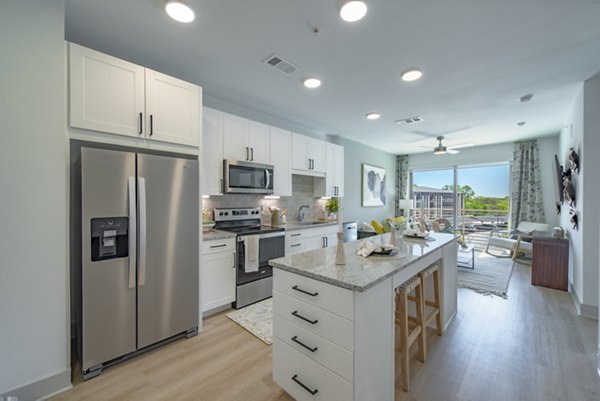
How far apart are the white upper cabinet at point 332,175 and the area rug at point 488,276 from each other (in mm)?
2598

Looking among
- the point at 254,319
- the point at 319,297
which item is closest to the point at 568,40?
the point at 319,297

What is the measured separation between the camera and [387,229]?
20.1 ft

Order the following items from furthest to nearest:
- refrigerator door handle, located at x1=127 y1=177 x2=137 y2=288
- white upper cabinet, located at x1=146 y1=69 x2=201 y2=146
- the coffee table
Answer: the coffee table, white upper cabinet, located at x1=146 y1=69 x2=201 y2=146, refrigerator door handle, located at x1=127 y1=177 x2=137 y2=288

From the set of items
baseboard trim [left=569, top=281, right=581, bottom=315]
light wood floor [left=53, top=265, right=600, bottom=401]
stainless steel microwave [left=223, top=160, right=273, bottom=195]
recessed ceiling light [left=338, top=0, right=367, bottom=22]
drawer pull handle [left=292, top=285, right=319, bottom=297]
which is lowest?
light wood floor [left=53, top=265, right=600, bottom=401]

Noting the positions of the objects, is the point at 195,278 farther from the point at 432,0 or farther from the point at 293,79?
the point at 432,0

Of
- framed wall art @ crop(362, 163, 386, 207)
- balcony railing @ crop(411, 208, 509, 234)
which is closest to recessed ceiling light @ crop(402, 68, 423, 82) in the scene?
framed wall art @ crop(362, 163, 386, 207)

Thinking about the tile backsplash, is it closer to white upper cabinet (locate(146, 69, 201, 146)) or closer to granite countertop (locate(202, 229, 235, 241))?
granite countertop (locate(202, 229, 235, 241))

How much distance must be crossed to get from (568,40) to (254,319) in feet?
12.9

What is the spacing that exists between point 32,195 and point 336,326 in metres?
2.10

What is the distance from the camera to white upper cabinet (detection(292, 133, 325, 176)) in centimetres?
407

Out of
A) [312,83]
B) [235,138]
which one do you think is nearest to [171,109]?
[235,138]

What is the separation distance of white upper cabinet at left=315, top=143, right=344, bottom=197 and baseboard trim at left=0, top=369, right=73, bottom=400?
153 inches

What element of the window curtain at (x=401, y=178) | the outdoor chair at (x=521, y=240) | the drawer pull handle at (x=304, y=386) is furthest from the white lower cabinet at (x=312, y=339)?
the window curtain at (x=401, y=178)

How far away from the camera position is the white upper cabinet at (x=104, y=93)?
180cm
